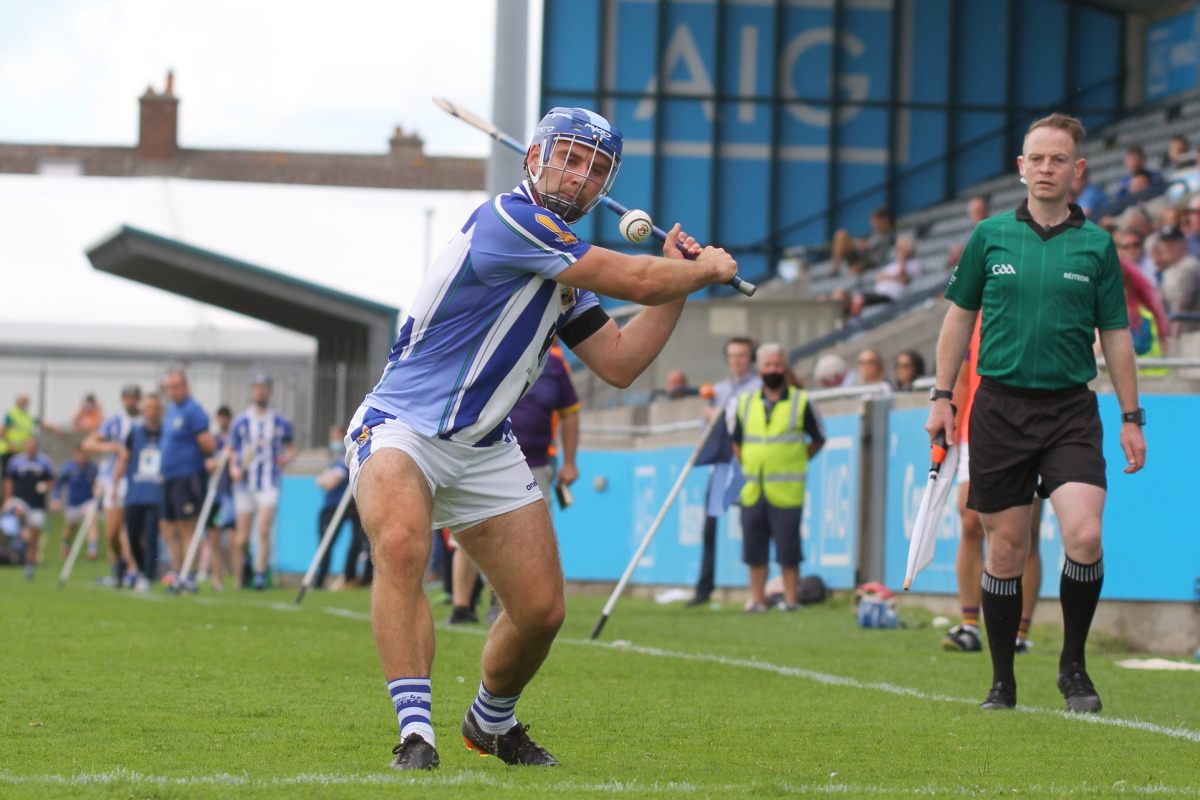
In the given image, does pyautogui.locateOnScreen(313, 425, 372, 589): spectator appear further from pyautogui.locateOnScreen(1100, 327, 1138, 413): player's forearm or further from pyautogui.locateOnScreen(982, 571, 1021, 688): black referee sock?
pyautogui.locateOnScreen(1100, 327, 1138, 413): player's forearm

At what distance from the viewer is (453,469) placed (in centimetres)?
459

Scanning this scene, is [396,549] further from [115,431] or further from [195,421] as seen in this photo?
[115,431]

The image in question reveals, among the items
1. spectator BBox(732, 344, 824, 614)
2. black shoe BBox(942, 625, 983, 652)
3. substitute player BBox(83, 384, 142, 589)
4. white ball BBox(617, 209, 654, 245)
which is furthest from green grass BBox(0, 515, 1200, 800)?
substitute player BBox(83, 384, 142, 589)

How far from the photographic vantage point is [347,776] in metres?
4.29

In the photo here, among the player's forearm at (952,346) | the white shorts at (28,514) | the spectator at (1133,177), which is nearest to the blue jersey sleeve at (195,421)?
the white shorts at (28,514)

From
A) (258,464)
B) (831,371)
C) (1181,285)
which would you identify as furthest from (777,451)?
(258,464)

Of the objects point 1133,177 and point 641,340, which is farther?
point 1133,177

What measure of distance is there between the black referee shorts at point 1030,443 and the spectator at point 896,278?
14.9m

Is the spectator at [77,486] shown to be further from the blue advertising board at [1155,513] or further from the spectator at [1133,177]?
the blue advertising board at [1155,513]

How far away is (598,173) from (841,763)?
1845 mm

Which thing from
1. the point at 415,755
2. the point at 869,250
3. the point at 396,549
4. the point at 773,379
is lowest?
the point at 415,755

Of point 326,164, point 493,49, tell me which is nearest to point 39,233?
point 493,49

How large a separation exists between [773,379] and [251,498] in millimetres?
7248

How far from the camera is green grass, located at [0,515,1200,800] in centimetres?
434
